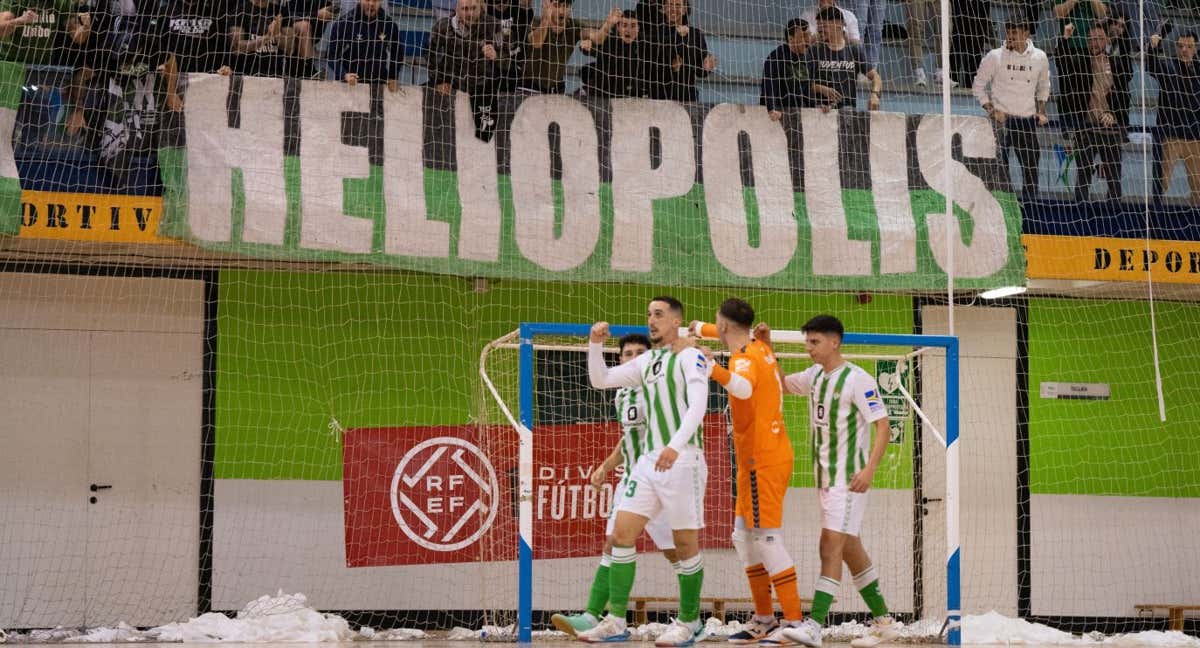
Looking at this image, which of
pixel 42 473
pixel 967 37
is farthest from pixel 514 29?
pixel 42 473

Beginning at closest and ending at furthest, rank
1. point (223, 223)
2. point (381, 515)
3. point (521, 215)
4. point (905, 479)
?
point (223, 223)
point (521, 215)
point (381, 515)
point (905, 479)

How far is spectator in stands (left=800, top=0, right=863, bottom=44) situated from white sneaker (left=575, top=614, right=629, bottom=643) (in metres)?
6.74

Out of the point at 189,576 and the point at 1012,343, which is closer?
the point at 189,576

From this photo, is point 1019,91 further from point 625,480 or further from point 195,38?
point 195,38

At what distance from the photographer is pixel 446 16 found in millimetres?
12891

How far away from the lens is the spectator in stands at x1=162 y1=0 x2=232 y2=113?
12.1 metres

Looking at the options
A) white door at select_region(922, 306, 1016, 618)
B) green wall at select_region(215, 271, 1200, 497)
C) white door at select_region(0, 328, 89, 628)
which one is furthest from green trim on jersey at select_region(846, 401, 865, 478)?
white door at select_region(0, 328, 89, 628)

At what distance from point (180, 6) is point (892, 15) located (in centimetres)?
719

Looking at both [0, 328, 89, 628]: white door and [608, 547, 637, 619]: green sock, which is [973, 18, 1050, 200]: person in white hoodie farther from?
[0, 328, 89, 628]: white door

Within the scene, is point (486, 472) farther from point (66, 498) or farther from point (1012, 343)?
point (1012, 343)

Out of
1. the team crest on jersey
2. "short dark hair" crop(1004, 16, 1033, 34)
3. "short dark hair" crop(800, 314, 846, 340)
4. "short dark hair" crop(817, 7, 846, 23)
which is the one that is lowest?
the team crest on jersey

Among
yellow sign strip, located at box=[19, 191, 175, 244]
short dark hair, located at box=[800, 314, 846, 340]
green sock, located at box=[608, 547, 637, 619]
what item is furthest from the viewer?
yellow sign strip, located at box=[19, 191, 175, 244]

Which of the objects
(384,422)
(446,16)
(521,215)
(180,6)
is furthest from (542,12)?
(384,422)

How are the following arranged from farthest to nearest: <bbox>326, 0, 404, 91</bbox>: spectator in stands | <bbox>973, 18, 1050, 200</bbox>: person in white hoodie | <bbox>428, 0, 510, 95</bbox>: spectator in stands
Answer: <bbox>973, 18, 1050, 200</bbox>: person in white hoodie
<bbox>428, 0, 510, 95</bbox>: spectator in stands
<bbox>326, 0, 404, 91</bbox>: spectator in stands
